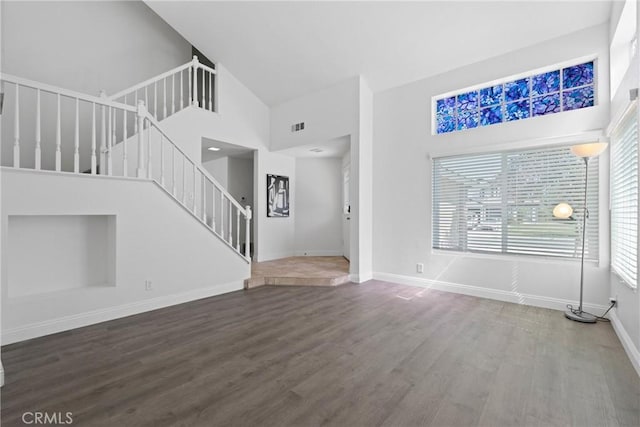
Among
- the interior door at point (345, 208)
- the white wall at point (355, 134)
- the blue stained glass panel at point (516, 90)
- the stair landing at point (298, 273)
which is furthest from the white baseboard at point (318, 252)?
the blue stained glass panel at point (516, 90)

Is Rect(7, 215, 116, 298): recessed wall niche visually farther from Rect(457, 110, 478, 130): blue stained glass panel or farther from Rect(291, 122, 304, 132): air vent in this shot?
Rect(457, 110, 478, 130): blue stained glass panel

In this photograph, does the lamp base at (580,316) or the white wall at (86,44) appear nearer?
the lamp base at (580,316)

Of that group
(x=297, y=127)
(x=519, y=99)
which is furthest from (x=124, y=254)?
(x=519, y=99)

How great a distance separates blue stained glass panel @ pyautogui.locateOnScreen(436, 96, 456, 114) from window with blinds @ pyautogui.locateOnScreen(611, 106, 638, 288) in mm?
1977

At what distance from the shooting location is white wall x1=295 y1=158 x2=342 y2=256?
719 centimetres

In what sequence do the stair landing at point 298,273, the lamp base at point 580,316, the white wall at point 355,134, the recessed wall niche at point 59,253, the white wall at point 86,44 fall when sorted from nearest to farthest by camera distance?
the recessed wall niche at point 59,253 → the lamp base at point 580,316 → the white wall at point 86,44 → the stair landing at point 298,273 → the white wall at point 355,134

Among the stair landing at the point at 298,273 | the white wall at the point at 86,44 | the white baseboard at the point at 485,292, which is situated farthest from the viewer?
the stair landing at the point at 298,273

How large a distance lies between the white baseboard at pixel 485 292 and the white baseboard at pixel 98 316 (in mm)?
2852

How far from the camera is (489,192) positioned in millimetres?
4137

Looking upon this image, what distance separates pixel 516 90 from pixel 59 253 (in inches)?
237

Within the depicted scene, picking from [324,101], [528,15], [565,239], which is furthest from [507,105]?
[324,101]

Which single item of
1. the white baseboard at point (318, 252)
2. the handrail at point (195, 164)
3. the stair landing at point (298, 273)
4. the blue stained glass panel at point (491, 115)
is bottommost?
the stair landing at point (298, 273)

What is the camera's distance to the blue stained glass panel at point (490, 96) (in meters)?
4.16

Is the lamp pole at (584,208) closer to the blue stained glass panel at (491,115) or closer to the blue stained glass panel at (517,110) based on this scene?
the blue stained glass panel at (517,110)
